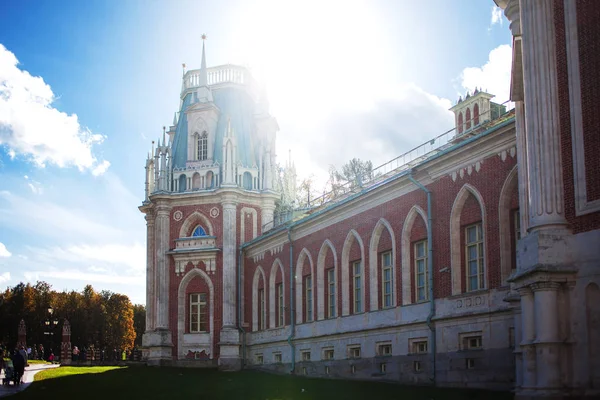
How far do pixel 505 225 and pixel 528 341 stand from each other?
25.4 ft

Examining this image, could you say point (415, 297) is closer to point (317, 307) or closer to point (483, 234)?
point (483, 234)

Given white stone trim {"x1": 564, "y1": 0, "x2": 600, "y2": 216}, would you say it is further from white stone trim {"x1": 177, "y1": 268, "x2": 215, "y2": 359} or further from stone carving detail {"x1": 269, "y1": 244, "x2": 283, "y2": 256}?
white stone trim {"x1": 177, "y1": 268, "x2": 215, "y2": 359}

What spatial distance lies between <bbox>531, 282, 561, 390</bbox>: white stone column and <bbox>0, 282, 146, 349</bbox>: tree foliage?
240 feet

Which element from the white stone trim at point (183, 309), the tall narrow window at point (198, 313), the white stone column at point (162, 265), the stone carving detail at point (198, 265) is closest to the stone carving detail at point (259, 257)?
the stone carving detail at point (198, 265)

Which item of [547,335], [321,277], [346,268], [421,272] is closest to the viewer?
[547,335]

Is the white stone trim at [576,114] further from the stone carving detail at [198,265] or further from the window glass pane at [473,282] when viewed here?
the stone carving detail at [198,265]

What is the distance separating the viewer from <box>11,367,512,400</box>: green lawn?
23853 mm

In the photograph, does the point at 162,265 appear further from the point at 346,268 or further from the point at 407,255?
the point at 407,255

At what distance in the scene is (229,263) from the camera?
45.7 meters

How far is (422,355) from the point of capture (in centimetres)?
2736

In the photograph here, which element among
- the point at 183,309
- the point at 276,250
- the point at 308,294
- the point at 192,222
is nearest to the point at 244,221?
the point at 192,222

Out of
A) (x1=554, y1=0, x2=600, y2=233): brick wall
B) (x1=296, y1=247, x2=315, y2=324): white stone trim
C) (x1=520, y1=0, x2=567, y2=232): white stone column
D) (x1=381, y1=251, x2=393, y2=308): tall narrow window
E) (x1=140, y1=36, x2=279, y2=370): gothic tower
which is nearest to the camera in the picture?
(x1=554, y1=0, x2=600, y2=233): brick wall

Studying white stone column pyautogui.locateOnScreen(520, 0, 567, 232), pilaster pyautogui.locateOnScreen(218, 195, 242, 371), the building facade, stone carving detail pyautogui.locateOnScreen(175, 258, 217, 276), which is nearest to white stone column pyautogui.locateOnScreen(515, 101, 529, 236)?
the building facade

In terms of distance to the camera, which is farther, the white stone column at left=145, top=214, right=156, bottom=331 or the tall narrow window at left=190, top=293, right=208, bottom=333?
the white stone column at left=145, top=214, right=156, bottom=331
